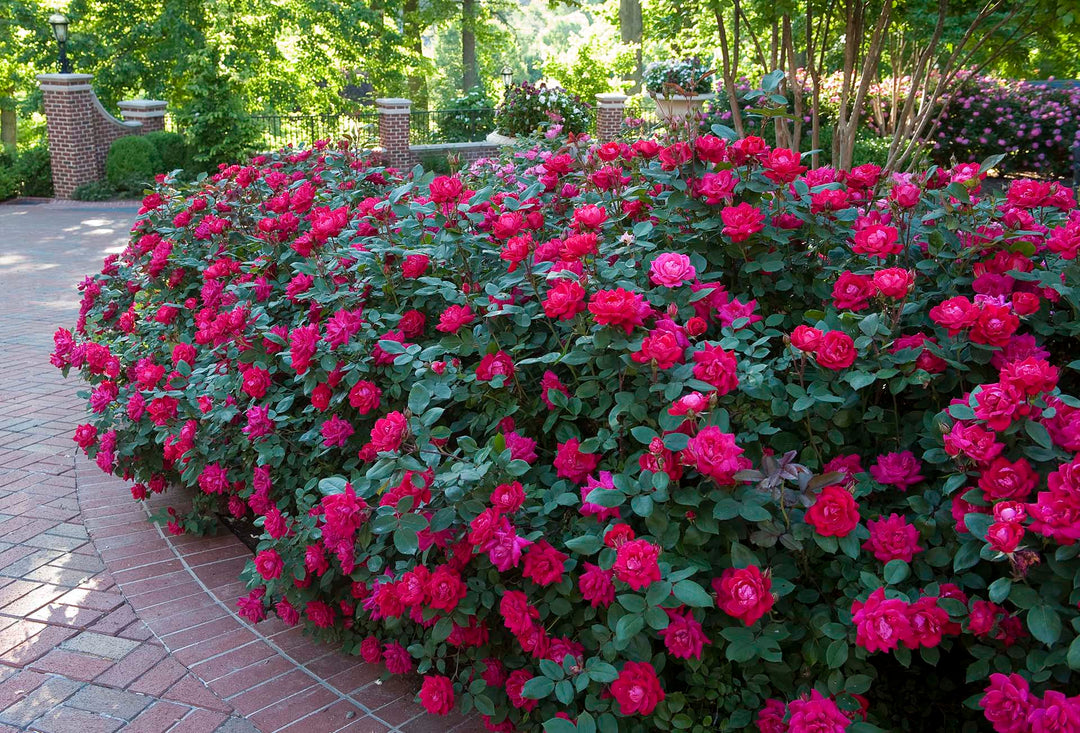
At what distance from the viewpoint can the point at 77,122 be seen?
14117 mm

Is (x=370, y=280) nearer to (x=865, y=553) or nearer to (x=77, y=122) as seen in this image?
(x=865, y=553)

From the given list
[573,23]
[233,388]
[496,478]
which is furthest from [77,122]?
[573,23]

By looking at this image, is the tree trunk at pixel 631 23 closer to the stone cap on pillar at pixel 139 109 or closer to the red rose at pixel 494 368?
the stone cap on pillar at pixel 139 109

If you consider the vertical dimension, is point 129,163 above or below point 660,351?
above

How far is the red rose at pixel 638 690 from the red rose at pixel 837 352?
0.68 meters

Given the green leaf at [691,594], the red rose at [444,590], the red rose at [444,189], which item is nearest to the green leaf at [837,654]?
the green leaf at [691,594]

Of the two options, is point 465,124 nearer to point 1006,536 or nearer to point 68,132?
point 68,132

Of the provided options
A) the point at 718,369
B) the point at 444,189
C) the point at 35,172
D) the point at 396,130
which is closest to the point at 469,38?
the point at 396,130

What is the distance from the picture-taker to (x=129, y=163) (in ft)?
45.9

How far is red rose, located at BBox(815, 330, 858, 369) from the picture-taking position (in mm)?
1699

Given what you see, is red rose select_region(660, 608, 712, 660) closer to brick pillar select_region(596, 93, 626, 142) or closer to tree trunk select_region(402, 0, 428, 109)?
brick pillar select_region(596, 93, 626, 142)

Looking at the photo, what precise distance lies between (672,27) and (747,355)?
6689 mm

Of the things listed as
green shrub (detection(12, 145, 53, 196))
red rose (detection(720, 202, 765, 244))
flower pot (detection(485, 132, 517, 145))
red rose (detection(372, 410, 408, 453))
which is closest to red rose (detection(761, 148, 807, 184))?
red rose (detection(720, 202, 765, 244))

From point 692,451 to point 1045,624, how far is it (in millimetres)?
643
